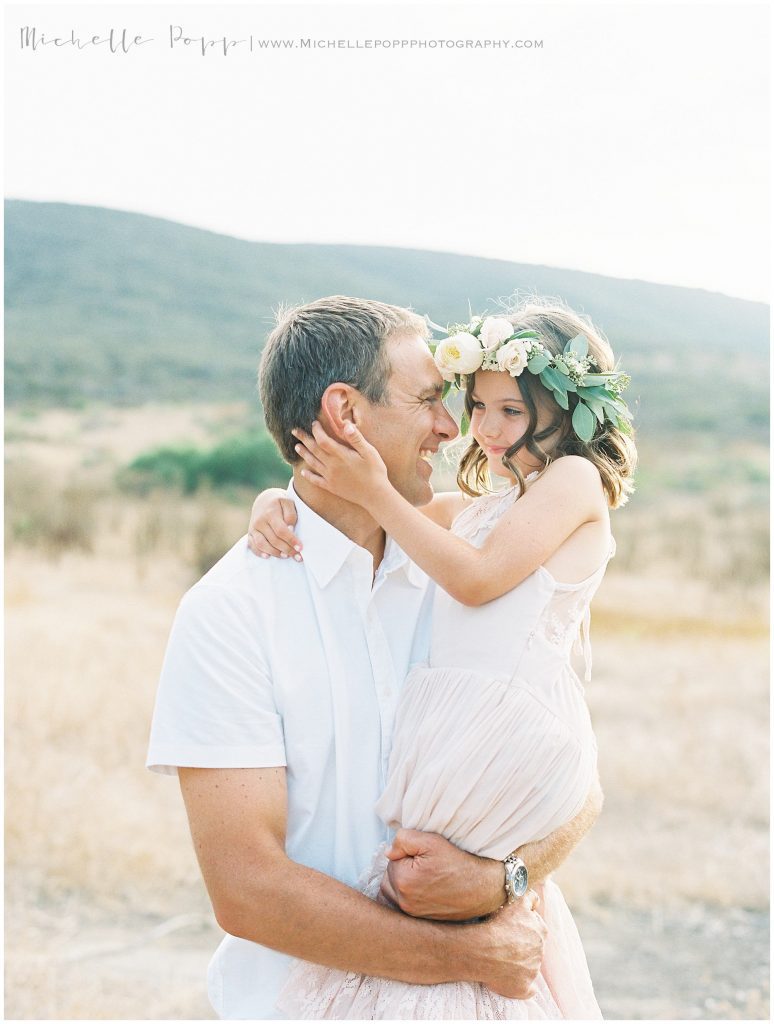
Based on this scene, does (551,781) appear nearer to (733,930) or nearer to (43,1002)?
(43,1002)

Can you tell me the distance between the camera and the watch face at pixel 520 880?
1895mm

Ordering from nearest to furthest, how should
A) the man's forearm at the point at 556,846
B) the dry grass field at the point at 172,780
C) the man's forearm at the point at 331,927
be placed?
the man's forearm at the point at 331,927
the man's forearm at the point at 556,846
the dry grass field at the point at 172,780

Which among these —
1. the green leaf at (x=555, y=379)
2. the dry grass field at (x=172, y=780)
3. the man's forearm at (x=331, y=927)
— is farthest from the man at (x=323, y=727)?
the dry grass field at (x=172, y=780)

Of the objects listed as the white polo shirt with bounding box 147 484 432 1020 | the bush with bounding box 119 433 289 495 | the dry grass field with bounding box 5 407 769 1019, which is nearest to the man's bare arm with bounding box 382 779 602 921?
the white polo shirt with bounding box 147 484 432 1020

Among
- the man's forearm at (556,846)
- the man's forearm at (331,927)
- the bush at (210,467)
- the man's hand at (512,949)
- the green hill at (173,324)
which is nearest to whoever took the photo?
the man's forearm at (331,927)

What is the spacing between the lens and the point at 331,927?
1.75m

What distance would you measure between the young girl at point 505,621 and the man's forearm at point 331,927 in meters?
0.08

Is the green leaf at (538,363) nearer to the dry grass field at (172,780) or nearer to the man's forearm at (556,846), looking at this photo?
the man's forearm at (556,846)

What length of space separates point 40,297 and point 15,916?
23.7 ft

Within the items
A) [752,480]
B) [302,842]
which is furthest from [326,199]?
[302,842]

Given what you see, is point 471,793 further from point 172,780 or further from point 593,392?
point 172,780

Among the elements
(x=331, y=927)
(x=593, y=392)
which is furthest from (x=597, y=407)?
(x=331, y=927)

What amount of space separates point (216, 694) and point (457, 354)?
2.75 feet

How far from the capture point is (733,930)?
6496 millimetres
